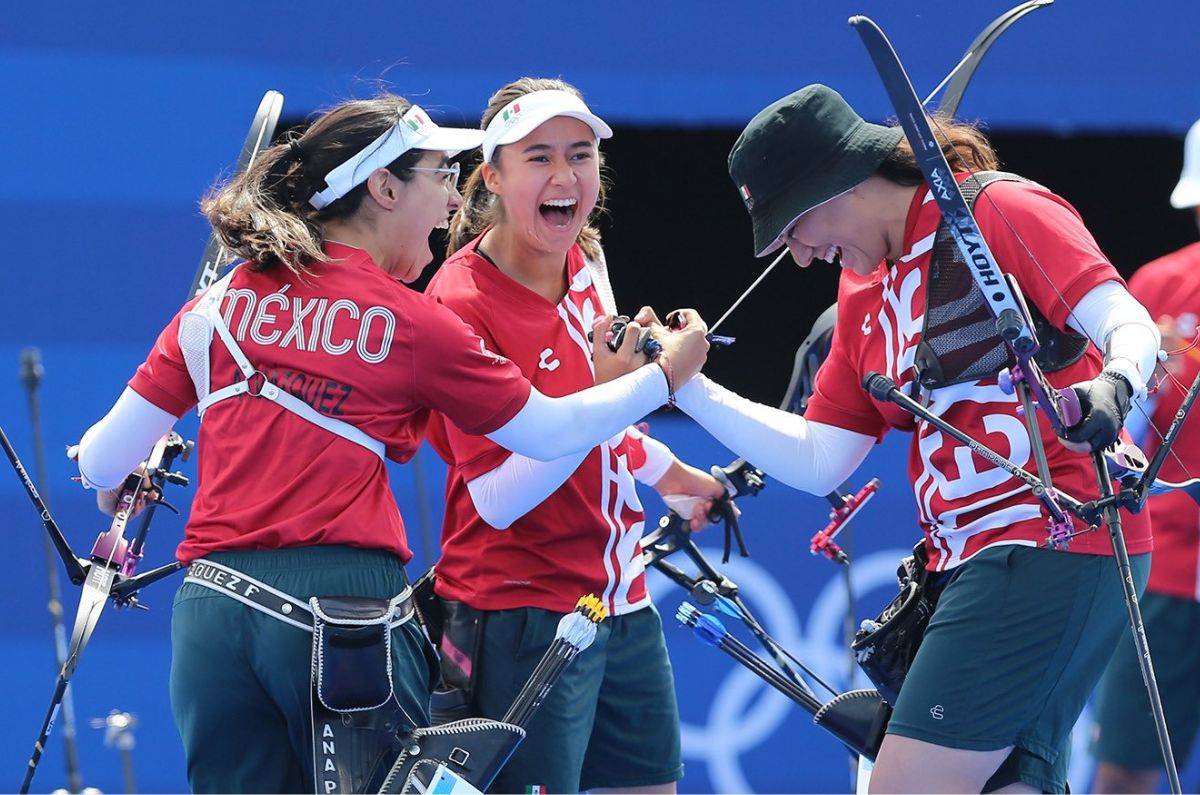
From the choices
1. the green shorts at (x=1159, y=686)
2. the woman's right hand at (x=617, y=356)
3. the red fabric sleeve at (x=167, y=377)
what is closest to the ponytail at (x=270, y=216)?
the red fabric sleeve at (x=167, y=377)

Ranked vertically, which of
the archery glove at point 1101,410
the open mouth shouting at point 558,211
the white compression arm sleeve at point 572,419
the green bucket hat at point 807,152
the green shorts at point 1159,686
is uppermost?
the open mouth shouting at point 558,211

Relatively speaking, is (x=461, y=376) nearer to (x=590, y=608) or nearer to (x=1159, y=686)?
(x=590, y=608)

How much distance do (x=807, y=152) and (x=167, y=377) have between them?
122 centimetres

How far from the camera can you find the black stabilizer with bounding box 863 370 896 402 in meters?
2.57

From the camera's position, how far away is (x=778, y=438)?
3045 millimetres

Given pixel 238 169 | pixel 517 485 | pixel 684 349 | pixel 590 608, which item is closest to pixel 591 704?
pixel 590 608

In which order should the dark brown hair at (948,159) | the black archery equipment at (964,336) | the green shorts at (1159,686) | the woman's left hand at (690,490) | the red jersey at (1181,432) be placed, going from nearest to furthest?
1. the black archery equipment at (964,336)
2. the dark brown hair at (948,159)
3. the woman's left hand at (690,490)
4. the red jersey at (1181,432)
5. the green shorts at (1159,686)

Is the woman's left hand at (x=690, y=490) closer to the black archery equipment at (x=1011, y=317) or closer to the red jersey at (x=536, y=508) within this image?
the red jersey at (x=536, y=508)

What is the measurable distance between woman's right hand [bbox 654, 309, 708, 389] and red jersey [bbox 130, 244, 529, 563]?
37 cm

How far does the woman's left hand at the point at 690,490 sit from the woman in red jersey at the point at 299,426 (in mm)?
703

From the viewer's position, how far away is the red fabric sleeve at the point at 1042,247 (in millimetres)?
2500

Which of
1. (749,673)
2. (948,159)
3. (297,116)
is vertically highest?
(297,116)

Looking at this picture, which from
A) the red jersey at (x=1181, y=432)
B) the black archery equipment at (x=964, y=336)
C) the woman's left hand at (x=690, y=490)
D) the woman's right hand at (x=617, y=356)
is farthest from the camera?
the red jersey at (x=1181, y=432)

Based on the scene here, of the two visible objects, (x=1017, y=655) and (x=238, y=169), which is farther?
(x=238, y=169)
